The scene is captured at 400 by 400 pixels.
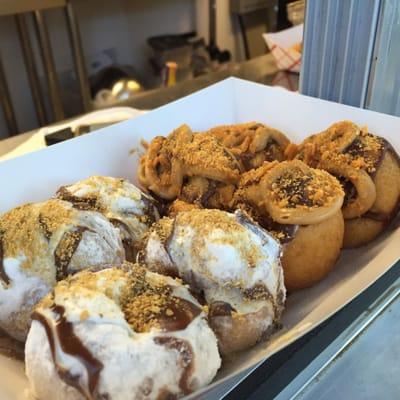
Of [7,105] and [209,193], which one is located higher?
[209,193]

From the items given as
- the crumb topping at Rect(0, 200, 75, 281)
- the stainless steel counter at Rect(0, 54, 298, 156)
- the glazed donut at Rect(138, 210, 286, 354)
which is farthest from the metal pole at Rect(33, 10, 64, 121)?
the glazed donut at Rect(138, 210, 286, 354)

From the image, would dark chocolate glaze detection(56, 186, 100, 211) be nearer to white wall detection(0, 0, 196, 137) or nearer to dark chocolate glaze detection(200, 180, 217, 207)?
dark chocolate glaze detection(200, 180, 217, 207)

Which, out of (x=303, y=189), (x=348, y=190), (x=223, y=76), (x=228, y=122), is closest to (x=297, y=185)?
(x=303, y=189)

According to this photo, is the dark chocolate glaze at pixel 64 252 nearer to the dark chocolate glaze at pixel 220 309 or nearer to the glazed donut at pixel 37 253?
the glazed donut at pixel 37 253

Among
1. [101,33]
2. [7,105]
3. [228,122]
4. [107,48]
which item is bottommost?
[7,105]

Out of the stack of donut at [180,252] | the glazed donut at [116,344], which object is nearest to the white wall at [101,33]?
the stack of donut at [180,252]

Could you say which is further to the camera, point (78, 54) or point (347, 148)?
point (78, 54)

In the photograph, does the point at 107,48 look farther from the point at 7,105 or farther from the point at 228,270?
the point at 228,270
